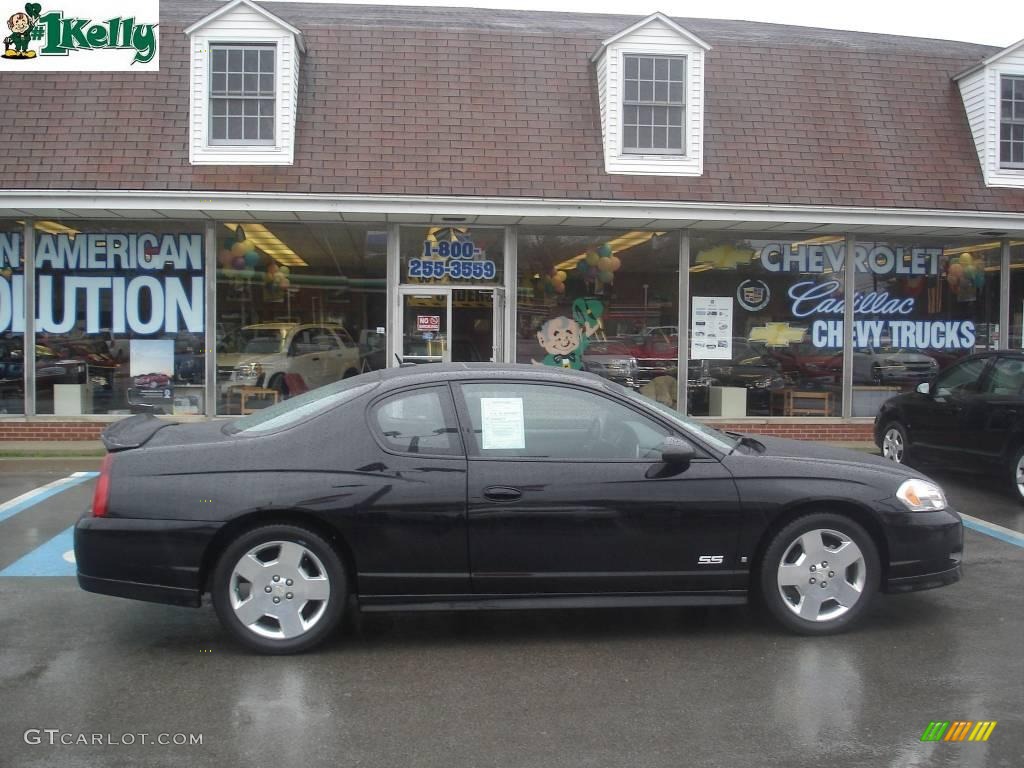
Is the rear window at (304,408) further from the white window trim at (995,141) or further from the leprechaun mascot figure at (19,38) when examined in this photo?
the white window trim at (995,141)

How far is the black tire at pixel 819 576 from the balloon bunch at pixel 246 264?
979 cm

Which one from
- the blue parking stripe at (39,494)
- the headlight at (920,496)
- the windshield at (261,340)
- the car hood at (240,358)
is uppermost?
the windshield at (261,340)

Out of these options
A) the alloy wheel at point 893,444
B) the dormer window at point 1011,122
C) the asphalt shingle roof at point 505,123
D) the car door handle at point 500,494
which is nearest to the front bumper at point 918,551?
the car door handle at point 500,494

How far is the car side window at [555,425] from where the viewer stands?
5473 millimetres

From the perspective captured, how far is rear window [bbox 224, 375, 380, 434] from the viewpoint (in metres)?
5.54

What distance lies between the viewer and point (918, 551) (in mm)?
5594

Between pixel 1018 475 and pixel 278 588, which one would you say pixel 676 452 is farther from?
pixel 1018 475

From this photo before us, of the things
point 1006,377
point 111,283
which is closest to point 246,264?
point 111,283

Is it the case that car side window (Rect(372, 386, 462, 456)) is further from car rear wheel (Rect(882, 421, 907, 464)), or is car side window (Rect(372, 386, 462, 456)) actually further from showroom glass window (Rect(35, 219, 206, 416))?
showroom glass window (Rect(35, 219, 206, 416))

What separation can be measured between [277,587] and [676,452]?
2251 mm

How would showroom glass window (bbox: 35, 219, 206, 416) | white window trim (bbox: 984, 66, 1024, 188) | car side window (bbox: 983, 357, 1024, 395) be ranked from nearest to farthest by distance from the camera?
car side window (bbox: 983, 357, 1024, 395) < showroom glass window (bbox: 35, 219, 206, 416) < white window trim (bbox: 984, 66, 1024, 188)

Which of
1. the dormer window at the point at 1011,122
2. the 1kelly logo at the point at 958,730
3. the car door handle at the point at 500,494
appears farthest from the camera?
the dormer window at the point at 1011,122

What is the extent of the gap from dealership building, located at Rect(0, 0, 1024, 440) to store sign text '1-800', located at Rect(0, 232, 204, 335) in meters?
0.04

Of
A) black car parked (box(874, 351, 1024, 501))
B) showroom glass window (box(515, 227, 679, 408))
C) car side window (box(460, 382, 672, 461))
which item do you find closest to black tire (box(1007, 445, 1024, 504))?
black car parked (box(874, 351, 1024, 501))
